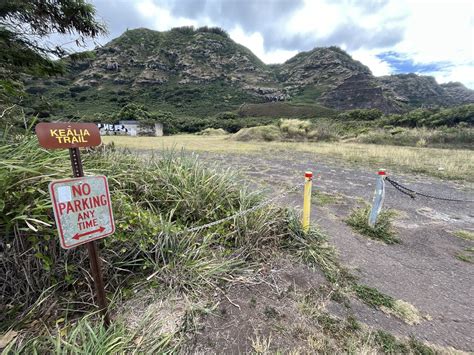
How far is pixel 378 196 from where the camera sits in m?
3.33

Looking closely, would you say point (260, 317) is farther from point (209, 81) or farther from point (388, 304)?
point (209, 81)

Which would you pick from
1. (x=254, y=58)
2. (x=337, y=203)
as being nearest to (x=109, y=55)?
(x=254, y=58)

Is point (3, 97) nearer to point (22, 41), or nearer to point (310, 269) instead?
point (22, 41)

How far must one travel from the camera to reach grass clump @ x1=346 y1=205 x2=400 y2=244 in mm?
3438

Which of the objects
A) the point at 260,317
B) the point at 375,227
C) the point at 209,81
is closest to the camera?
the point at 260,317

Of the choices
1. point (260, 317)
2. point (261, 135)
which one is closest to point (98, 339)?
point (260, 317)

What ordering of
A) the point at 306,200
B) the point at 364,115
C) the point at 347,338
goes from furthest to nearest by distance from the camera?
1. the point at 364,115
2. the point at 306,200
3. the point at 347,338

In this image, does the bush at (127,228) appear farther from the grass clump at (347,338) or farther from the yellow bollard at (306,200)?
the grass clump at (347,338)

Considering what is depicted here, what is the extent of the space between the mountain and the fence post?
50302mm

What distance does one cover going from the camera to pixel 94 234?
4.44 ft

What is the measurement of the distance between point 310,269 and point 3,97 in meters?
4.29

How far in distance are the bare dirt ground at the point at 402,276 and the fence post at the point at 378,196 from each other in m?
0.39

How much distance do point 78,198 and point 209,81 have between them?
7175 cm

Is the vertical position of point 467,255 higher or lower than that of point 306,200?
lower
